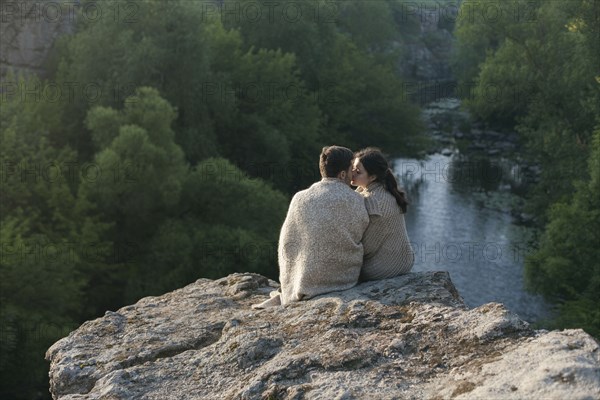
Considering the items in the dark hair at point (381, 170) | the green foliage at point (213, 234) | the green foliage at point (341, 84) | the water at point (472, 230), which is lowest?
the water at point (472, 230)

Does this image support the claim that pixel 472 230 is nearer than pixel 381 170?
No

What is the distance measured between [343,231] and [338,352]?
2.07 meters

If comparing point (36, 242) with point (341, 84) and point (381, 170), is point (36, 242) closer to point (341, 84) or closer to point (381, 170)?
point (381, 170)

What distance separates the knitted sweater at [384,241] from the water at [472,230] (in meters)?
16.3

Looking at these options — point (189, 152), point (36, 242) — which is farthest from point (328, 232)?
point (189, 152)

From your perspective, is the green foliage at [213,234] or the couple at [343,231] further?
the green foliage at [213,234]

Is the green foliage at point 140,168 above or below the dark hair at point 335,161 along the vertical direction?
below

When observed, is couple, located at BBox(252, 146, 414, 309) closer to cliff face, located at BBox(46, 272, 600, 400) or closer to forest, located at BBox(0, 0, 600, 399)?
cliff face, located at BBox(46, 272, 600, 400)

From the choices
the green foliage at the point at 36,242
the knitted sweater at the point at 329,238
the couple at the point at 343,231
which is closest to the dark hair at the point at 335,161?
the couple at the point at 343,231

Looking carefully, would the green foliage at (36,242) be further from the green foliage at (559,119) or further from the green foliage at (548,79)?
the green foliage at (548,79)

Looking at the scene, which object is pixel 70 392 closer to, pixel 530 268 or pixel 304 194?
pixel 304 194

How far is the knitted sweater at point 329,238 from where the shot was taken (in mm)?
7949

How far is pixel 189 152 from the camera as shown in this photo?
3569 centimetres

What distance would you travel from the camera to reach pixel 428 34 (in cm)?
10681
